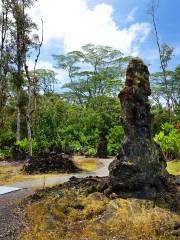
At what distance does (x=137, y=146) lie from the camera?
28.1 feet

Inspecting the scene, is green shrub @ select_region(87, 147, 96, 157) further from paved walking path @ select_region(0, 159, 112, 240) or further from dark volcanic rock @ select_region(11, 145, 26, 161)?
paved walking path @ select_region(0, 159, 112, 240)

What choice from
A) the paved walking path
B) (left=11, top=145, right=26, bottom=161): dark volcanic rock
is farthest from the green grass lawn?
(left=11, top=145, right=26, bottom=161): dark volcanic rock

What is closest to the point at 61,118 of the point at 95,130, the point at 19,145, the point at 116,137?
the point at 95,130

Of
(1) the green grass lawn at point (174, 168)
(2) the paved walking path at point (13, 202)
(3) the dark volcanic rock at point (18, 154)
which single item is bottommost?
(2) the paved walking path at point (13, 202)

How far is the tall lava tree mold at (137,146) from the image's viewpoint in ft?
27.3

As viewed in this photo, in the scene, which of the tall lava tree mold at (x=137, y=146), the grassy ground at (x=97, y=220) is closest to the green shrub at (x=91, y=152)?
the tall lava tree mold at (x=137, y=146)

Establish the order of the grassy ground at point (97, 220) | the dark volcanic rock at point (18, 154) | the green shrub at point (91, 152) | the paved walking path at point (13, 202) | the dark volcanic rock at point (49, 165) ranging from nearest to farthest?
the grassy ground at point (97, 220), the paved walking path at point (13, 202), the dark volcanic rock at point (49, 165), the dark volcanic rock at point (18, 154), the green shrub at point (91, 152)

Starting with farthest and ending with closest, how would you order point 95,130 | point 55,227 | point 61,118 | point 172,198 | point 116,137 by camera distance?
1. point 61,118
2. point 95,130
3. point 116,137
4. point 172,198
5. point 55,227

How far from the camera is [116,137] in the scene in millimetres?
27797

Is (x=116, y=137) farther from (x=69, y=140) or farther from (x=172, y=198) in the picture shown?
(x=172, y=198)

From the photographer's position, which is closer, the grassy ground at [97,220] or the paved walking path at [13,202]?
the grassy ground at [97,220]

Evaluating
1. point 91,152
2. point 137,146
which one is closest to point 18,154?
point 91,152

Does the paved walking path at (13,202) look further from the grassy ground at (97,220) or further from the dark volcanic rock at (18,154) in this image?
the dark volcanic rock at (18,154)

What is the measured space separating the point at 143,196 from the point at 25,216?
→ 2393 millimetres
